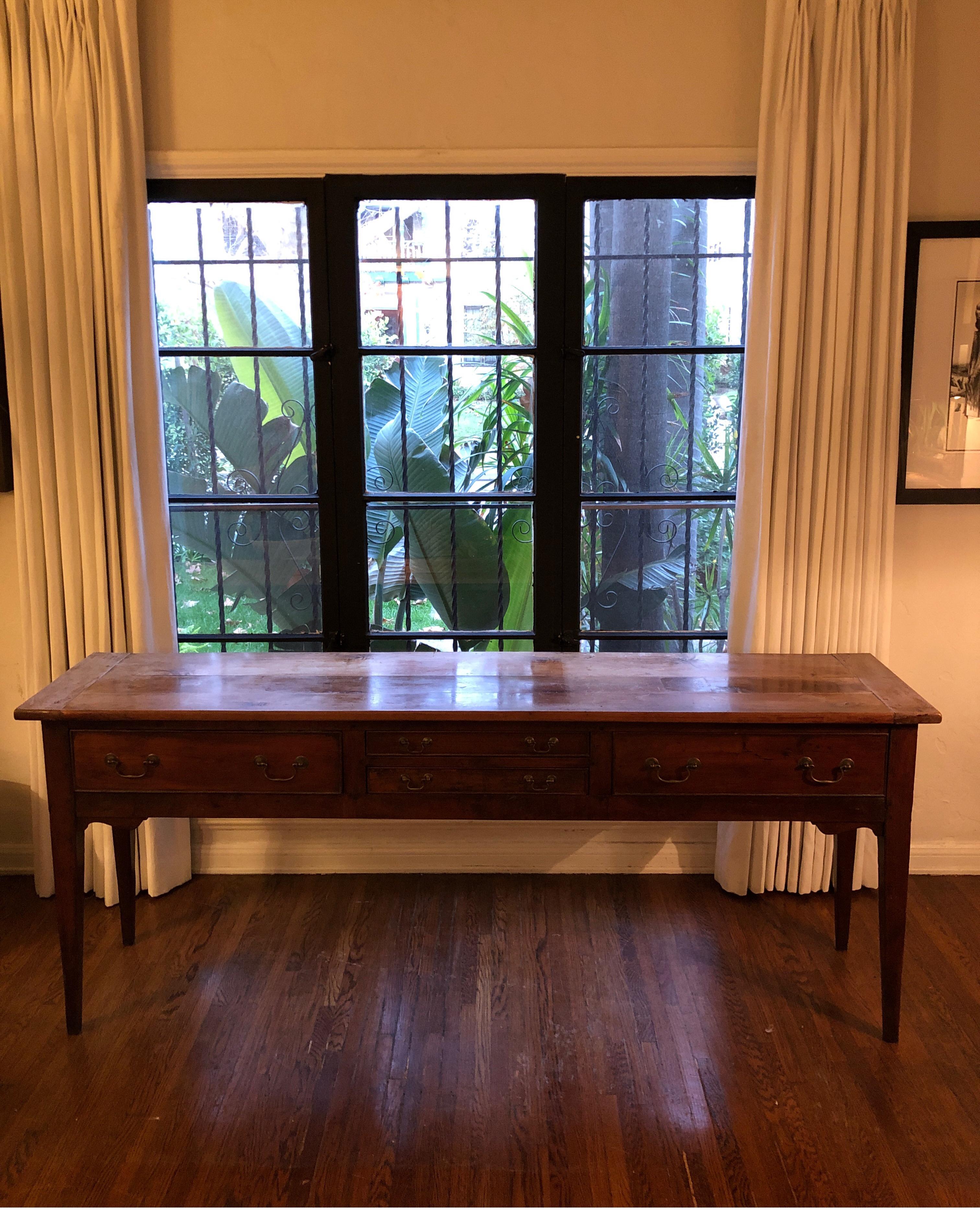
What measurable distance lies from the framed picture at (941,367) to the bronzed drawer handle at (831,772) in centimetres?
115

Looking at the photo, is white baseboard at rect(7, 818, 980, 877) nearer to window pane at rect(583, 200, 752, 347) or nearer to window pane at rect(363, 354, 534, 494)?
window pane at rect(363, 354, 534, 494)

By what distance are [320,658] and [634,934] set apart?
4.17 ft

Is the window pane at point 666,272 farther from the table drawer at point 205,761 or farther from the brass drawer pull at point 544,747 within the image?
the table drawer at point 205,761

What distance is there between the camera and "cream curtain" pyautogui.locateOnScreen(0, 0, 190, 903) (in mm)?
3006

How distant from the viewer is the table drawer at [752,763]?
254 cm

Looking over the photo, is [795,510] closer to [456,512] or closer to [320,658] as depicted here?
[456,512]

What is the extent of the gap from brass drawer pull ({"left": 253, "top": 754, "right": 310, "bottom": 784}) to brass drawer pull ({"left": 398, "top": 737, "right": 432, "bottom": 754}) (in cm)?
24

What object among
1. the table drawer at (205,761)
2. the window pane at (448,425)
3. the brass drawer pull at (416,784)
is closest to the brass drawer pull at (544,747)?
the brass drawer pull at (416,784)

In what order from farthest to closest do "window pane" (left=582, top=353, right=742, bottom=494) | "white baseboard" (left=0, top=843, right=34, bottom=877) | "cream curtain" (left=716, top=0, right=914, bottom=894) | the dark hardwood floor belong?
"white baseboard" (left=0, top=843, right=34, bottom=877)
"window pane" (left=582, top=353, right=742, bottom=494)
"cream curtain" (left=716, top=0, right=914, bottom=894)
the dark hardwood floor

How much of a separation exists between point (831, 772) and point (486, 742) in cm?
86

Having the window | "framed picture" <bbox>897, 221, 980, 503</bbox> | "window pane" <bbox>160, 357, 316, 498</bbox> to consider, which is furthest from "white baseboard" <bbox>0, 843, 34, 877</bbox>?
"framed picture" <bbox>897, 221, 980, 503</bbox>

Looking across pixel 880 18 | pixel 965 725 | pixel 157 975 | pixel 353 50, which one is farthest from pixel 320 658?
pixel 880 18

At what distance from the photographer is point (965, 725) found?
11.5 feet

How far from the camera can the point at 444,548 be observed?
3.46 metres
